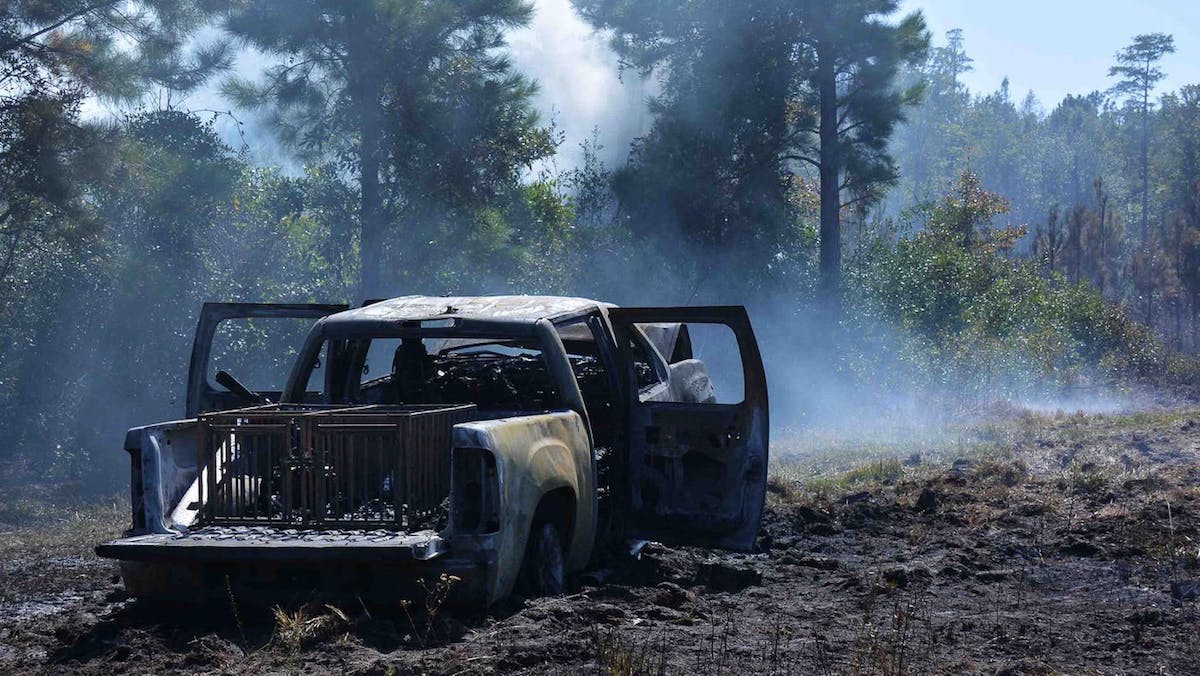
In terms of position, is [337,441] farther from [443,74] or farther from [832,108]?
[832,108]

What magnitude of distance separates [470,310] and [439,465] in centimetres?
131

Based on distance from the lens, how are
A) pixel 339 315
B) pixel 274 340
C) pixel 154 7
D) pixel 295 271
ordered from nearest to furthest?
1. pixel 339 315
2. pixel 154 7
3. pixel 274 340
4. pixel 295 271

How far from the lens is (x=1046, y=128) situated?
10494 centimetres

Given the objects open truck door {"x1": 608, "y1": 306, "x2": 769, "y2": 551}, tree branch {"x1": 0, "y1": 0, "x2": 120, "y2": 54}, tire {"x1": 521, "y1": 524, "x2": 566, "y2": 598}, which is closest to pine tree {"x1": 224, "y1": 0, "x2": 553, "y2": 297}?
tree branch {"x1": 0, "y1": 0, "x2": 120, "y2": 54}

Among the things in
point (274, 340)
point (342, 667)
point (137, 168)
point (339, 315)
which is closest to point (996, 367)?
point (274, 340)

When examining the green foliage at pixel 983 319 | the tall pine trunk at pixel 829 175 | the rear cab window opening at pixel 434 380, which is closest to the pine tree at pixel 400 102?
the tall pine trunk at pixel 829 175

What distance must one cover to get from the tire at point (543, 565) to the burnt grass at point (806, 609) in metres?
0.13

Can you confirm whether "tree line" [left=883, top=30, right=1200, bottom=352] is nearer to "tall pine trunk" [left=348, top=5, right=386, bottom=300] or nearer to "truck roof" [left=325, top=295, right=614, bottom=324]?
"tall pine trunk" [left=348, top=5, right=386, bottom=300]

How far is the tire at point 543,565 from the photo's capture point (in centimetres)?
678

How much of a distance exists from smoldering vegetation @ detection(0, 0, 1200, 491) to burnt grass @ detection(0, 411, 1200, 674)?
8.28m

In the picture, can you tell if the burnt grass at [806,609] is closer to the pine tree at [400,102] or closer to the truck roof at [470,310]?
the truck roof at [470,310]

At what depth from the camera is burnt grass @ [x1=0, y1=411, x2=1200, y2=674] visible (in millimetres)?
5504

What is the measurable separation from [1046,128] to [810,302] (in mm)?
82989

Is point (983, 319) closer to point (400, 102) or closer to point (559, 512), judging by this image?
point (400, 102)
